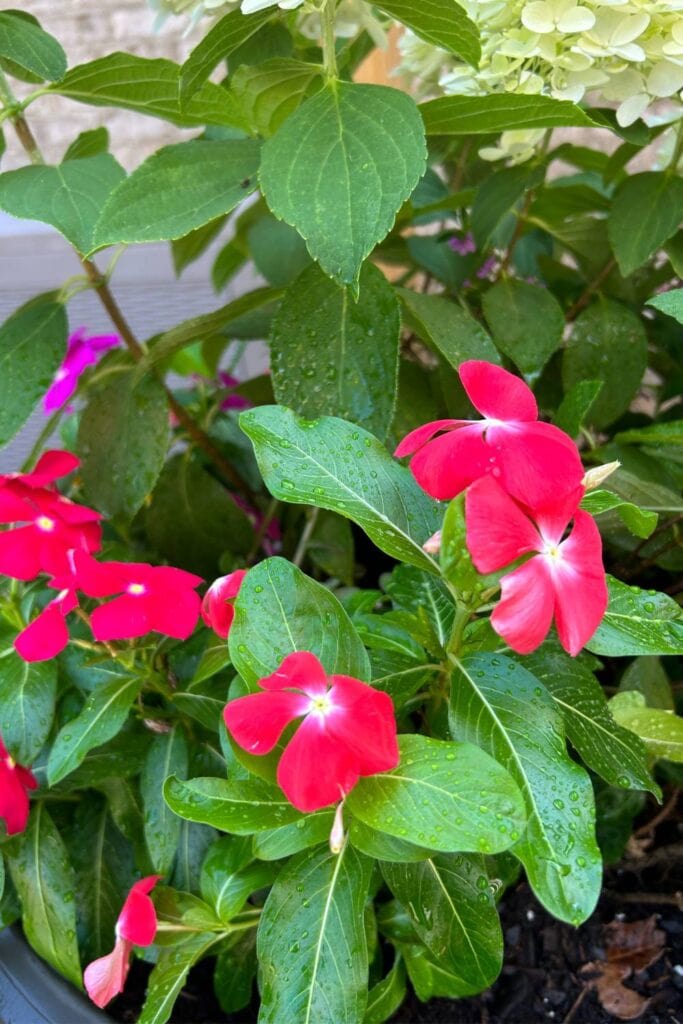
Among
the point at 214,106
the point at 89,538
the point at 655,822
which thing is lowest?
the point at 655,822

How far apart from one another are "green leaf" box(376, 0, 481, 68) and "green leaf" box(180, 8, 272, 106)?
0.30ft

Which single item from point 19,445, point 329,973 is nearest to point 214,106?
point 329,973

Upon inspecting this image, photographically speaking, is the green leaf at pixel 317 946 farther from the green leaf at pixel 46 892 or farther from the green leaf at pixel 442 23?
the green leaf at pixel 442 23

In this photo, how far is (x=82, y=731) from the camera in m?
0.59

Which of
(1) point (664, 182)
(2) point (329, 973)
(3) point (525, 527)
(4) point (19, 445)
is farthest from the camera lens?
(4) point (19, 445)

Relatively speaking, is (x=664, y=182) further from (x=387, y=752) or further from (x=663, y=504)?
(x=387, y=752)

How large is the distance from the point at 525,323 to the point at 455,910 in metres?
0.51

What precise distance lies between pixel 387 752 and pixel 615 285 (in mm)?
694

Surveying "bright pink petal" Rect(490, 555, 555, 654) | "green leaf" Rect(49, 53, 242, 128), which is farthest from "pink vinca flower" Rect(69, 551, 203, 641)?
"green leaf" Rect(49, 53, 242, 128)

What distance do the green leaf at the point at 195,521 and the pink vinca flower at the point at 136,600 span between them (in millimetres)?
342

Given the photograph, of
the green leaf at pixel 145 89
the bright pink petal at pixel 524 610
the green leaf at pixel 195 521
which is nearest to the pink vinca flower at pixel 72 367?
the green leaf at pixel 195 521

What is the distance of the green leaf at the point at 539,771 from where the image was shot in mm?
423

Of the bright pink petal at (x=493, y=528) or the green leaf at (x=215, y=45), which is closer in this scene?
the bright pink petal at (x=493, y=528)

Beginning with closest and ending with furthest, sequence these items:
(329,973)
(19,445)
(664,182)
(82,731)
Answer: (329,973) < (82,731) < (664,182) < (19,445)
